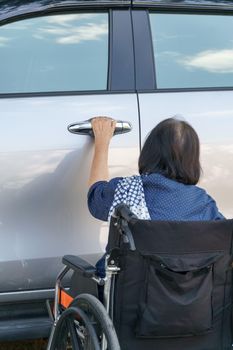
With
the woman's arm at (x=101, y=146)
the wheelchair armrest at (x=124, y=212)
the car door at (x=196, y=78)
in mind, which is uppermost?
the car door at (x=196, y=78)

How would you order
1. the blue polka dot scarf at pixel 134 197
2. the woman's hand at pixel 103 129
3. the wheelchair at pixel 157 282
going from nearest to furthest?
the wheelchair at pixel 157 282, the blue polka dot scarf at pixel 134 197, the woman's hand at pixel 103 129

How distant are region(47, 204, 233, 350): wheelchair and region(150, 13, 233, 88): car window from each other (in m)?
1.15

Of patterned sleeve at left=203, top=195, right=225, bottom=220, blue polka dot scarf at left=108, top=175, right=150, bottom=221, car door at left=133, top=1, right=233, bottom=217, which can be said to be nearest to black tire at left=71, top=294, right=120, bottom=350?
blue polka dot scarf at left=108, top=175, right=150, bottom=221

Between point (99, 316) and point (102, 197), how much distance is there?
0.55 m

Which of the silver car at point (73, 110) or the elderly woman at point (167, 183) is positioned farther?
the silver car at point (73, 110)

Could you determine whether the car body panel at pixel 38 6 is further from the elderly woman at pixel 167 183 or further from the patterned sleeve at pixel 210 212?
the patterned sleeve at pixel 210 212

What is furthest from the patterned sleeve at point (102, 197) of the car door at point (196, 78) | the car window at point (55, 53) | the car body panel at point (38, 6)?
the car body panel at point (38, 6)

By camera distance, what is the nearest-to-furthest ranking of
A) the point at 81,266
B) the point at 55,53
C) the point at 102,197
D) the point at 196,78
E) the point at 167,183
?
the point at 81,266 < the point at 167,183 < the point at 102,197 < the point at 55,53 < the point at 196,78

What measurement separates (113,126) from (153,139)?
0.54m

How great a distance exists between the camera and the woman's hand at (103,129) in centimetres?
309

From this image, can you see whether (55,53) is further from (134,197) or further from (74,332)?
(74,332)

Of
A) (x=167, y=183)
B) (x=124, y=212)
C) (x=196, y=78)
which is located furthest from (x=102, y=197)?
(x=196, y=78)

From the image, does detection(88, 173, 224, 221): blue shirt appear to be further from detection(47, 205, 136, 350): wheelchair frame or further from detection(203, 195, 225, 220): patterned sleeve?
Result: detection(47, 205, 136, 350): wheelchair frame

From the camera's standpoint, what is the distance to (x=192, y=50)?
3.47 m
